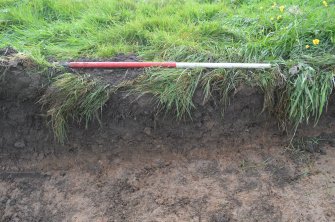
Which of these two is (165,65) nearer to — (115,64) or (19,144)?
(115,64)

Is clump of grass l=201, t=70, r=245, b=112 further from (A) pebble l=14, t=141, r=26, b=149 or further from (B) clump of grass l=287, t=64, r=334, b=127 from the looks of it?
(A) pebble l=14, t=141, r=26, b=149

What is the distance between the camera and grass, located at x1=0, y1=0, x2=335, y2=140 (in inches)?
110

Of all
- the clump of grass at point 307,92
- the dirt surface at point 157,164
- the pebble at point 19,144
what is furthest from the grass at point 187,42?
the pebble at point 19,144

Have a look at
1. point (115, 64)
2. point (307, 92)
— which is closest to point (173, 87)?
point (115, 64)

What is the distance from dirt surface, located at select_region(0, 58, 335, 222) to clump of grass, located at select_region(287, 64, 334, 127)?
0.75 feet

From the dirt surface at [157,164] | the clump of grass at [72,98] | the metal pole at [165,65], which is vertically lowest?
the dirt surface at [157,164]

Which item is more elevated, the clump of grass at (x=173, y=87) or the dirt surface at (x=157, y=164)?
the clump of grass at (x=173, y=87)

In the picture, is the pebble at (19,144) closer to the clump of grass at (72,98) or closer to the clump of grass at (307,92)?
the clump of grass at (72,98)

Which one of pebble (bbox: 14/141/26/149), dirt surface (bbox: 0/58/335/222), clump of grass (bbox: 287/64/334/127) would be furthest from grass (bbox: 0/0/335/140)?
pebble (bbox: 14/141/26/149)

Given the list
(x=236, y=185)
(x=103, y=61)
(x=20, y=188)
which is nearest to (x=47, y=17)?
(x=103, y=61)

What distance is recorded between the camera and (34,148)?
299 centimetres

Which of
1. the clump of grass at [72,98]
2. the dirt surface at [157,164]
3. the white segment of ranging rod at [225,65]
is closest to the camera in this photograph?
the dirt surface at [157,164]

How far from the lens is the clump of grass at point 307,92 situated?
2.75 metres

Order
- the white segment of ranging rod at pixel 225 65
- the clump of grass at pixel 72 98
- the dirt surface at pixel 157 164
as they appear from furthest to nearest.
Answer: the white segment of ranging rod at pixel 225 65, the clump of grass at pixel 72 98, the dirt surface at pixel 157 164
